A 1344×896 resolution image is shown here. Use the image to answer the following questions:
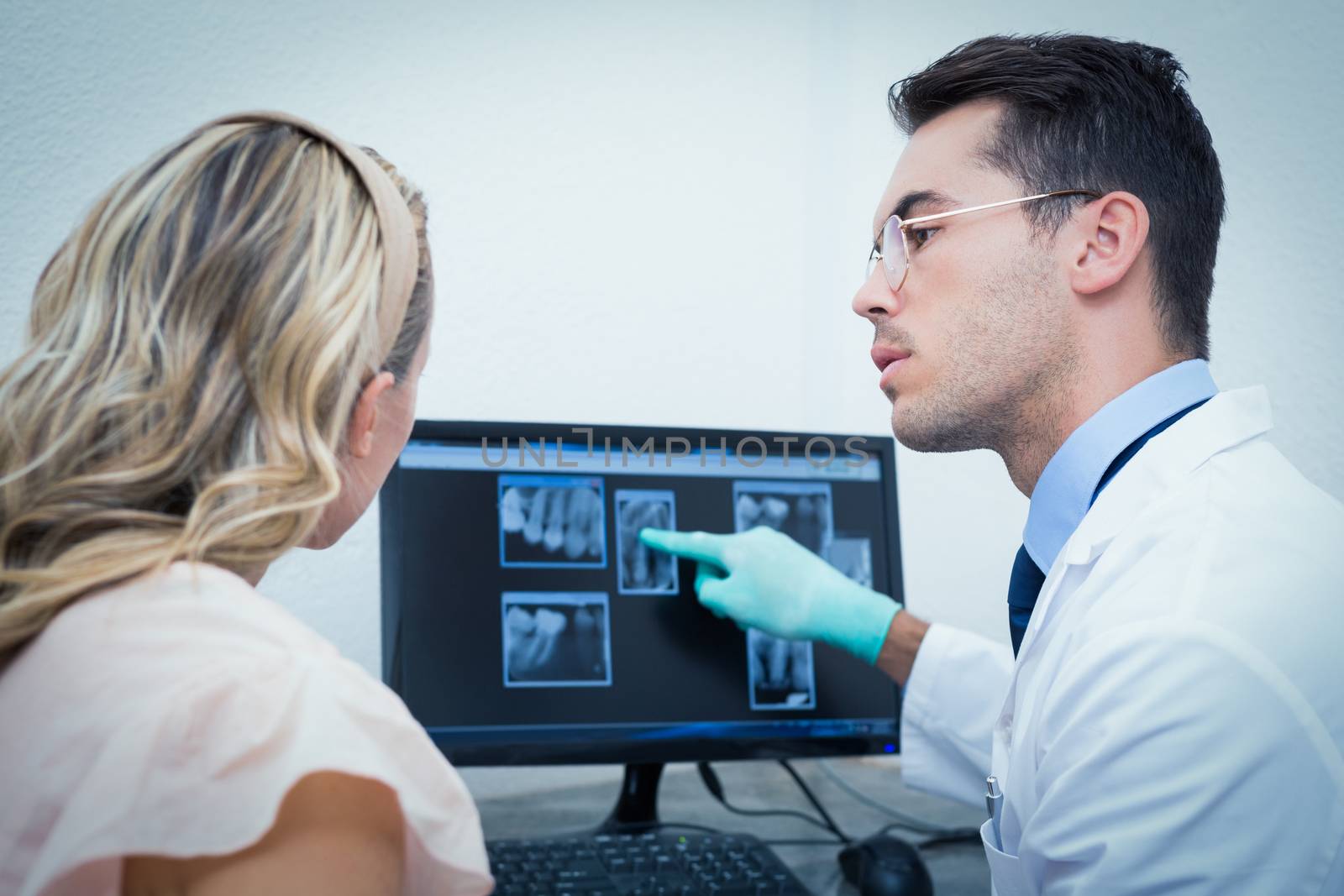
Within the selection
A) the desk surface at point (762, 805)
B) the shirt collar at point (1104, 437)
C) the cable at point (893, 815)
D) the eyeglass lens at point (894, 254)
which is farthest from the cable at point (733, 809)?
the eyeglass lens at point (894, 254)

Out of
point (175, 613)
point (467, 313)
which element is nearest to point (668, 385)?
point (467, 313)

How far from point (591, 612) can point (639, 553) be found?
0.09 m

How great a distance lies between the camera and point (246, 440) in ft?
2.03

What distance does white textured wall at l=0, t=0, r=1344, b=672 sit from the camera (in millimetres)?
1227

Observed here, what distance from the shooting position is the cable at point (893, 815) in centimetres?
131

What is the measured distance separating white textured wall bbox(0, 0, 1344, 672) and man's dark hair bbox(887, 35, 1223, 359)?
1.39 ft

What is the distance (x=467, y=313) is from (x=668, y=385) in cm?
31

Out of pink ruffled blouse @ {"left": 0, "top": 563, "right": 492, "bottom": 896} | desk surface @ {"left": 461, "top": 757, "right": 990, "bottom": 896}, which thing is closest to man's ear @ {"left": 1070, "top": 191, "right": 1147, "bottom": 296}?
desk surface @ {"left": 461, "top": 757, "right": 990, "bottom": 896}

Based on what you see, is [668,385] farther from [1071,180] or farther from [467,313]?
[1071,180]

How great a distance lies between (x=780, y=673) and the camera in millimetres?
1260

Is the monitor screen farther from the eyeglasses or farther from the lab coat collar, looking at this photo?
the lab coat collar

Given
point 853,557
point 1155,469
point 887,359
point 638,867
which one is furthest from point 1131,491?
point 638,867

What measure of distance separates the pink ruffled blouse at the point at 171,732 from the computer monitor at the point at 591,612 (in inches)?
22.8

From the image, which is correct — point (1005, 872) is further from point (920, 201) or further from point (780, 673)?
point (920, 201)
